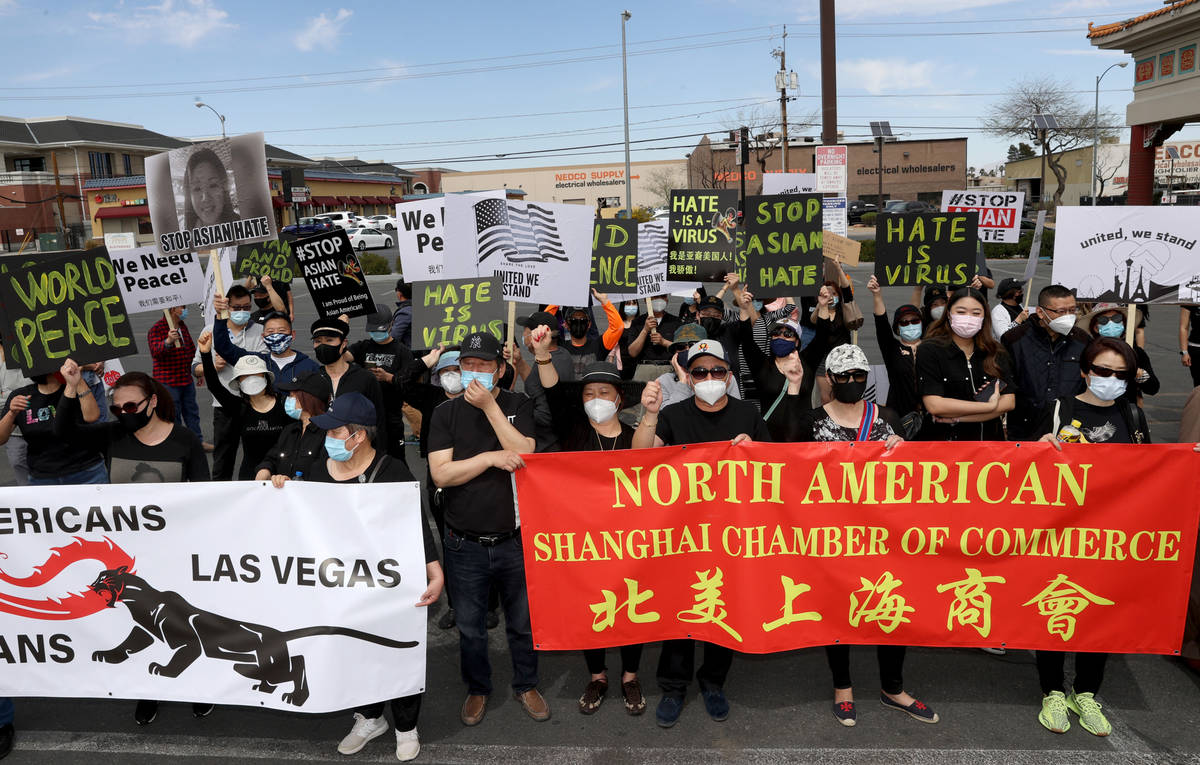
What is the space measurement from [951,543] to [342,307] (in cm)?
575

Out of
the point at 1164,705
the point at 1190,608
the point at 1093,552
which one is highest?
the point at 1093,552

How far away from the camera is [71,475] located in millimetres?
5289

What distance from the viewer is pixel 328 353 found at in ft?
20.0

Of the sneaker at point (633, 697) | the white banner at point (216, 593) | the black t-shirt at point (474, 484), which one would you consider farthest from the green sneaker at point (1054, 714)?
A: the white banner at point (216, 593)

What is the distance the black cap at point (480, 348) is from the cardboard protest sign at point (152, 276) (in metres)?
5.17

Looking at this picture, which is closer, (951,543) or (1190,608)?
(951,543)

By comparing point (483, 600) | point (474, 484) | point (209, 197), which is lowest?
point (483, 600)

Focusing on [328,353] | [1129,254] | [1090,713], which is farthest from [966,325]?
[328,353]

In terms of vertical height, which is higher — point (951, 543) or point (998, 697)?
point (951, 543)

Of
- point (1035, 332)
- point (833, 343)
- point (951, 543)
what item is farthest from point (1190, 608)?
point (833, 343)

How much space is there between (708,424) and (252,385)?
318 centimetres

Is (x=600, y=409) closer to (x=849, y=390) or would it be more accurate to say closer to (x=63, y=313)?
(x=849, y=390)

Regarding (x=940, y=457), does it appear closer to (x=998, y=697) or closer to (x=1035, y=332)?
(x=998, y=697)

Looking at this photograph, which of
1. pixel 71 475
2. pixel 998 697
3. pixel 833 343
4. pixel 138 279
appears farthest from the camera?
pixel 138 279
